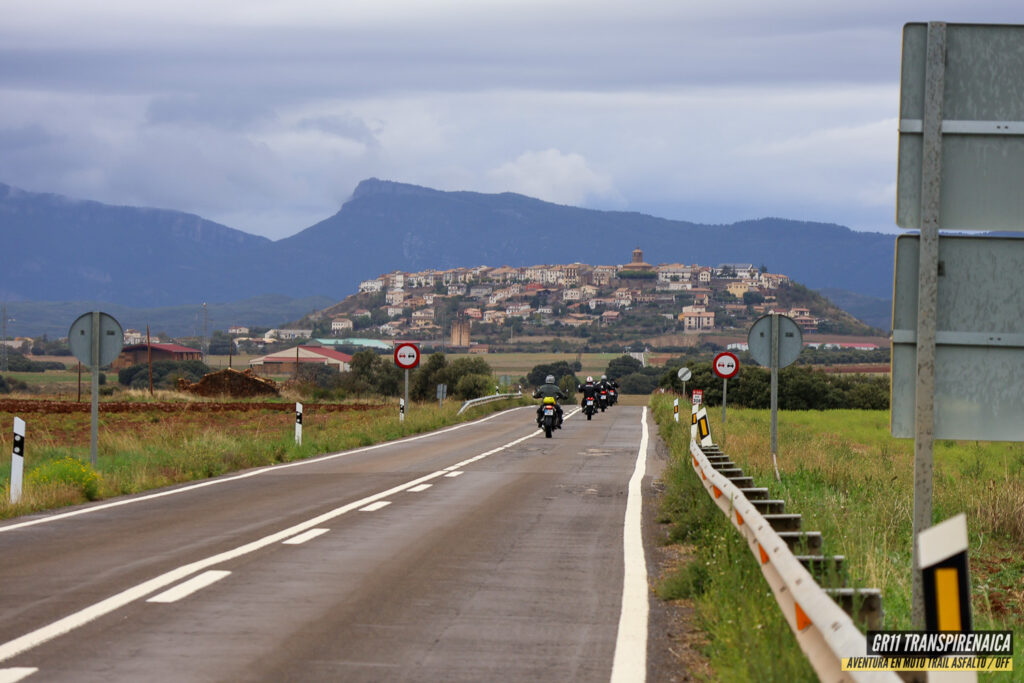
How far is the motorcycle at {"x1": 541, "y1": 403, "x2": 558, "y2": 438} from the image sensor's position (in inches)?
1357

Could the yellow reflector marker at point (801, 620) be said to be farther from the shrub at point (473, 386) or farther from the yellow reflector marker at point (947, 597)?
the shrub at point (473, 386)

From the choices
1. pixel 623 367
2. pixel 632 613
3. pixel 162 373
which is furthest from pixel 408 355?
pixel 623 367

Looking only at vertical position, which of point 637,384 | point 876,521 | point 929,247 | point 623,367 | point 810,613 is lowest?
point 637,384

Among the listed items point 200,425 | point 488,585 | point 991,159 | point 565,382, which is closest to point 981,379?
point 991,159

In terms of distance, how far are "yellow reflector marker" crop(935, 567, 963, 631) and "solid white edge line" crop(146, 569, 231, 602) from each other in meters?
6.20

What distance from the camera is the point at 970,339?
6242mm

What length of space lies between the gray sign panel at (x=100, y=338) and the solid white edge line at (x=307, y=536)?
6.37 meters

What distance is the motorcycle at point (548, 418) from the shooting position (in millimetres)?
34469

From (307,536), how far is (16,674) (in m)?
5.78

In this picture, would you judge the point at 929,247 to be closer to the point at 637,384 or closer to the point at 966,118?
the point at 966,118

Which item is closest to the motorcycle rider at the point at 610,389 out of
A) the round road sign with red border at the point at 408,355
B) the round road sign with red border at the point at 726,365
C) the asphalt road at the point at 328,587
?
the round road sign with red border at the point at 408,355

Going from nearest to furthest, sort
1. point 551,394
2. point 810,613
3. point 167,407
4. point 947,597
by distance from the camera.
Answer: point 947,597 < point 810,613 < point 551,394 < point 167,407

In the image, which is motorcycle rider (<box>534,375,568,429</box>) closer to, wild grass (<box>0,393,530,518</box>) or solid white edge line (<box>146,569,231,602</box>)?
wild grass (<box>0,393,530,518</box>)

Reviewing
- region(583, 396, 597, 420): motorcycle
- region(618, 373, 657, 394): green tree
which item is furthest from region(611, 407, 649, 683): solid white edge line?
region(618, 373, 657, 394): green tree
